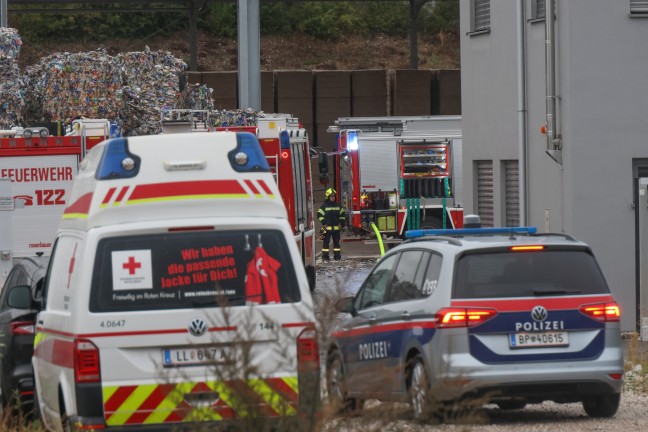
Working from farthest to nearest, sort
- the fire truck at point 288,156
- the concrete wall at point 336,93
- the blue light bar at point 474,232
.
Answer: the concrete wall at point 336,93
the fire truck at point 288,156
the blue light bar at point 474,232

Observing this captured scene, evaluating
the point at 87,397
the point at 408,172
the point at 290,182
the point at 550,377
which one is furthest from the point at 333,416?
the point at 408,172

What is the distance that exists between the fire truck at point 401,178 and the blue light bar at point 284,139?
542 inches

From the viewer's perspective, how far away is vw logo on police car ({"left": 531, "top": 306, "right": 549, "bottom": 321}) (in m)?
10.8

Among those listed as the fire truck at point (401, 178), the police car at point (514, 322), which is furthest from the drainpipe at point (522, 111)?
the fire truck at point (401, 178)

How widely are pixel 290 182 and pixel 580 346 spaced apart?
11593mm

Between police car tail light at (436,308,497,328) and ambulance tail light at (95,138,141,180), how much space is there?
9.69 ft

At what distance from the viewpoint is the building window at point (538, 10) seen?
2058 cm

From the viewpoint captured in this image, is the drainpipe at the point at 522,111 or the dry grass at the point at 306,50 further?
the dry grass at the point at 306,50

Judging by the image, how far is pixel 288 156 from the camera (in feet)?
73.0

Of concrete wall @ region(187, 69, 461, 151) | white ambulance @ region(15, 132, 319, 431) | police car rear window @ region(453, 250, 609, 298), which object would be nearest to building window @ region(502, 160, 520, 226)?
police car rear window @ region(453, 250, 609, 298)

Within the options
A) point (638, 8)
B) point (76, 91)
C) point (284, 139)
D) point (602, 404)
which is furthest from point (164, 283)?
point (76, 91)

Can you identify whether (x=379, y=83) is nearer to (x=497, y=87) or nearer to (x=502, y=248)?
(x=497, y=87)

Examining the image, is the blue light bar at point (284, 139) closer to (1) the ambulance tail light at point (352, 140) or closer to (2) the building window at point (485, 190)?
(2) the building window at point (485, 190)

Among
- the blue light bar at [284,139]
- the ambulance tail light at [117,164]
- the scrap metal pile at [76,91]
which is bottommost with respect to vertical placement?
the ambulance tail light at [117,164]
